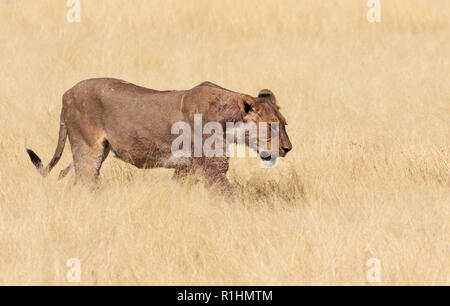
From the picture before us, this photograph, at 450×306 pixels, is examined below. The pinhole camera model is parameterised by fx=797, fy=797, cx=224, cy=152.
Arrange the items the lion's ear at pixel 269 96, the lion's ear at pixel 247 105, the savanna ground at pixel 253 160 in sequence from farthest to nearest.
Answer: the lion's ear at pixel 269 96, the lion's ear at pixel 247 105, the savanna ground at pixel 253 160

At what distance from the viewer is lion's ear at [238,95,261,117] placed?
616 centimetres

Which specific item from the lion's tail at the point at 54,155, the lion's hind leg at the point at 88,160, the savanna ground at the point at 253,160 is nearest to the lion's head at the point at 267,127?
the savanna ground at the point at 253,160

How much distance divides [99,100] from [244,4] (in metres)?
9.02

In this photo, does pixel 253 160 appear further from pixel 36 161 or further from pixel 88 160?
pixel 36 161

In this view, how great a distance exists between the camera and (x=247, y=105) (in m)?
6.20

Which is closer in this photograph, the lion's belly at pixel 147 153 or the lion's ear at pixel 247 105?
the lion's ear at pixel 247 105

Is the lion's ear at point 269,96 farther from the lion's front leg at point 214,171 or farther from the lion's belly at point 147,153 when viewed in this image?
the lion's belly at point 147,153

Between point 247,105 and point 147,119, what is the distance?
2.99 ft

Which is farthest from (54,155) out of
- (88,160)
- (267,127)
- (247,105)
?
(267,127)

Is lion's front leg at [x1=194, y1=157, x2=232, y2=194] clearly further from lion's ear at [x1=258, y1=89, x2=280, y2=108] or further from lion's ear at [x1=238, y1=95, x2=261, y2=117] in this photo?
lion's ear at [x1=258, y1=89, x2=280, y2=108]

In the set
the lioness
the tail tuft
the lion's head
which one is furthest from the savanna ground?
the lion's head

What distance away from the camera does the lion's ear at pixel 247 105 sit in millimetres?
6160
